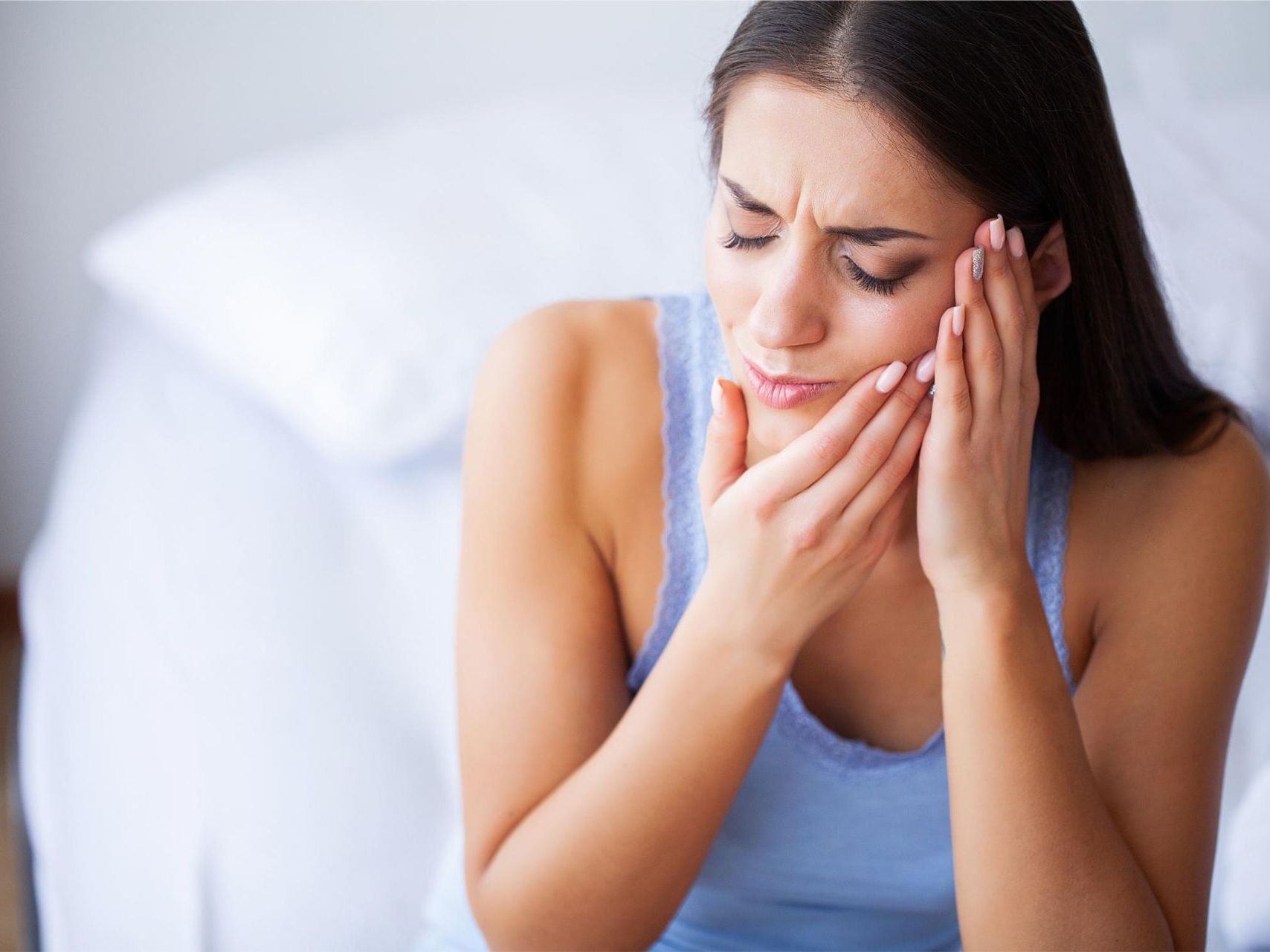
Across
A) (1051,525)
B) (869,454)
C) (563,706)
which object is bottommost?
(563,706)

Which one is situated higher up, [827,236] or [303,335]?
[827,236]

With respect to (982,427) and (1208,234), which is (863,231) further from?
(1208,234)

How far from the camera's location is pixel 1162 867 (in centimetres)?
94

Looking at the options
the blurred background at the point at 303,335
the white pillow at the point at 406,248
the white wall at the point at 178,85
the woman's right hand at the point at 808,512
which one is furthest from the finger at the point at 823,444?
the white wall at the point at 178,85

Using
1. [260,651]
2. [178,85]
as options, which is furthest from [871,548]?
[178,85]

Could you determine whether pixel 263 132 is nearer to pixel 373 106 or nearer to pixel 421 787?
pixel 373 106

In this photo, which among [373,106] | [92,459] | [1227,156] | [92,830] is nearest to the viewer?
[92,830]

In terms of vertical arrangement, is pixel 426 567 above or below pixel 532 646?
below

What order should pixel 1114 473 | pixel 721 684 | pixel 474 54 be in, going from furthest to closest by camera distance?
pixel 474 54, pixel 1114 473, pixel 721 684

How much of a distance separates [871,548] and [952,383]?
0.14 metres

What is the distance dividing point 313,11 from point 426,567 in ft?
2.72

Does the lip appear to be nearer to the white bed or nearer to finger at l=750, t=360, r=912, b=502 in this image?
finger at l=750, t=360, r=912, b=502

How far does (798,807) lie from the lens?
105 centimetres

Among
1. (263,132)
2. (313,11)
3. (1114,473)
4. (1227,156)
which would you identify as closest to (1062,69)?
(1114,473)
